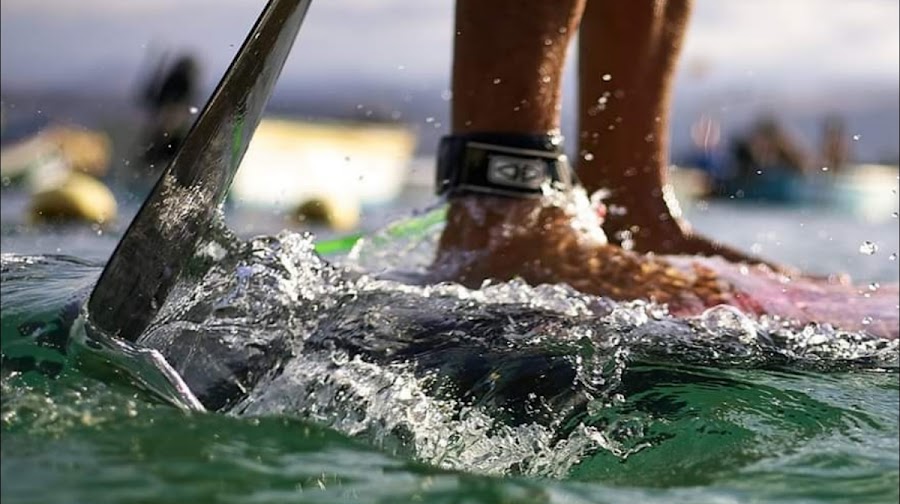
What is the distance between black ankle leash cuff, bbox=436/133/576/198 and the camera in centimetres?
166

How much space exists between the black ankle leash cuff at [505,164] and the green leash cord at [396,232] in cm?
6

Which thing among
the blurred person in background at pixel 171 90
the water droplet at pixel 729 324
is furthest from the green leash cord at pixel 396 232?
the blurred person in background at pixel 171 90

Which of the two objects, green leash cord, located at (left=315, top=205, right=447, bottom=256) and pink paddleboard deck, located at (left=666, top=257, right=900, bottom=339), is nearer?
pink paddleboard deck, located at (left=666, top=257, right=900, bottom=339)

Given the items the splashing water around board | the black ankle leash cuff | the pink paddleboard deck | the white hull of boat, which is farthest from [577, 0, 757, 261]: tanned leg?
the white hull of boat

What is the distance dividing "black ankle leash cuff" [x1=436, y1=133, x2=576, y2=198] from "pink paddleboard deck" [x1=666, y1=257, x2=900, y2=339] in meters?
0.20

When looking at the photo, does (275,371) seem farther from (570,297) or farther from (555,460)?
(570,297)

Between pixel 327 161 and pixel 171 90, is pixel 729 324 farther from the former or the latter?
pixel 327 161

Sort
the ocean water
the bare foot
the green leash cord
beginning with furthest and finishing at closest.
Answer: the green leash cord → the bare foot → the ocean water

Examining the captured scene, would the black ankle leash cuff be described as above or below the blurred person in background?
above

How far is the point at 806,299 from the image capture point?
1.68m

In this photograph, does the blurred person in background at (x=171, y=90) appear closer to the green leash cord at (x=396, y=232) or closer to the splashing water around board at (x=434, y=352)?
the green leash cord at (x=396, y=232)

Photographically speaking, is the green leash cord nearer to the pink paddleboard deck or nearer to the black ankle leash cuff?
the black ankle leash cuff

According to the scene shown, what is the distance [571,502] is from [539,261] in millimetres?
740

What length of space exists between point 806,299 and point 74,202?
3.68 metres
